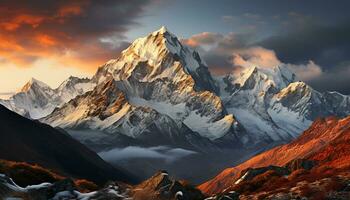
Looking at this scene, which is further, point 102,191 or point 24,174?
point 24,174

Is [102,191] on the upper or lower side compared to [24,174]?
lower

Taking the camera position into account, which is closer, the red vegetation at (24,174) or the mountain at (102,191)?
the mountain at (102,191)

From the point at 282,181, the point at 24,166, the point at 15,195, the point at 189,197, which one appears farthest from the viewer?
the point at 282,181

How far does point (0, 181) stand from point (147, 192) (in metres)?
27.9

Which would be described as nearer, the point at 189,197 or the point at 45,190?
the point at 45,190

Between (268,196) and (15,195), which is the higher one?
(15,195)

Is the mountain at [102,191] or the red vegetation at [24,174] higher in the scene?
the red vegetation at [24,174]

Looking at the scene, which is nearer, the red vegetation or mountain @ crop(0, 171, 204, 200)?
mountain @ crop(0, 171, 204, 200)

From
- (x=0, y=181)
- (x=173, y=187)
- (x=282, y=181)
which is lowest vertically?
(x=282, y=181)

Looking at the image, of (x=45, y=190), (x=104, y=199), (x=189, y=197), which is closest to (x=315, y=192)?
(x=189, y=197)

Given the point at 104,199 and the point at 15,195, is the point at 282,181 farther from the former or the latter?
the point at 15,195

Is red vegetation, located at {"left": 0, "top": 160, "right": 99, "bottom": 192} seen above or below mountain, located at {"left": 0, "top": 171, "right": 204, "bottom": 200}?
above

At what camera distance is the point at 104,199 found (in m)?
101

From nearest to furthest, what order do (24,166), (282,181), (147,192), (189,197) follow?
(147,192)
(189,197)
(24,166)
(282,181)
